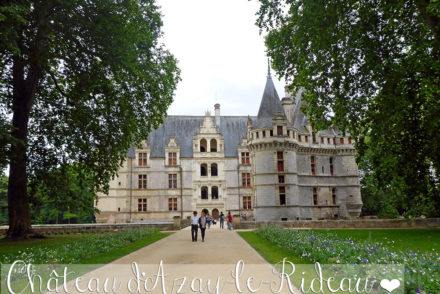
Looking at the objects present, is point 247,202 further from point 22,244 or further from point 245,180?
point 22,244

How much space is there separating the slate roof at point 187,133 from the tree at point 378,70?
29461 millimetres

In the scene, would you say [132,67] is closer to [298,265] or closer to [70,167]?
[70,167]

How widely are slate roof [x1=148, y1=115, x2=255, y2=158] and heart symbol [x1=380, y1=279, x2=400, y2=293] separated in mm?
41001

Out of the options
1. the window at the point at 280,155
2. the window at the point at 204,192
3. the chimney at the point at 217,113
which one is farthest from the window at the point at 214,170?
the window at the point at 280,155

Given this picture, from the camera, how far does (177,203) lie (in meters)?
44.9

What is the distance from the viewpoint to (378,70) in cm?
1506

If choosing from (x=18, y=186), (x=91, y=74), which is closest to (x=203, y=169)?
(x=18, y=186)

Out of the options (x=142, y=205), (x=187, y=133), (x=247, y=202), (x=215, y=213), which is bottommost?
(x=215, y=213)

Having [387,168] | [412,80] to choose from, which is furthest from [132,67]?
[387,168]

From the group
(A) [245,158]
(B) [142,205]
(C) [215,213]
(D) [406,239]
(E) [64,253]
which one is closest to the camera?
(E) [64,253]

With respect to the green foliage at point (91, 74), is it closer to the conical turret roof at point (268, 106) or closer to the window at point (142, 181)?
the conical turret roof at point (268, 106)

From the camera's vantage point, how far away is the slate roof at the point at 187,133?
154ft

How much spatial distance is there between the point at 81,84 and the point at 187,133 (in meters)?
31.8

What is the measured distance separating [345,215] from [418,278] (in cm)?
3619
